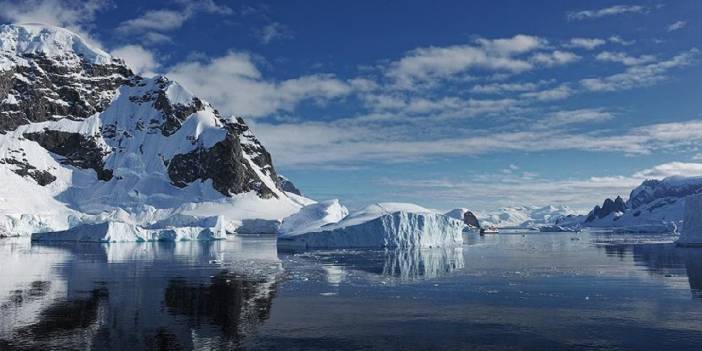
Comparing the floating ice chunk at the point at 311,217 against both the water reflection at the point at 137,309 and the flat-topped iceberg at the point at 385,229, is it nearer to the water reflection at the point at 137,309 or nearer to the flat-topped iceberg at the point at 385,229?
the flat-topped iceberg at the point at 385,229

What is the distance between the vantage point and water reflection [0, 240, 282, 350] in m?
21.4

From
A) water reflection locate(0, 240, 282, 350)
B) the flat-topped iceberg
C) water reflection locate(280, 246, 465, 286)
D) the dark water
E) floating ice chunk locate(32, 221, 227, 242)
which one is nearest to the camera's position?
water reflection locate(0, 240, 282, 350)

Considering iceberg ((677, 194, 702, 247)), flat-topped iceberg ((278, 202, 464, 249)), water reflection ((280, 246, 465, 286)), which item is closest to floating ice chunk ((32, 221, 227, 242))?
flat-topped iceberg ((278, 202, 464, 249))

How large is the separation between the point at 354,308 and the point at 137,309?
384 inches

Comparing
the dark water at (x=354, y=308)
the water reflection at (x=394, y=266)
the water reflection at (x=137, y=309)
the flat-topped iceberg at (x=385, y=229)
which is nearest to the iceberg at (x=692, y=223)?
the flat-topped iceberg at (x=385, y=229)

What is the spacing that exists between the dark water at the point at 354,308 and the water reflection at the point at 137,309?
0.06 metres

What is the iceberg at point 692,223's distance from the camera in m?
74.2

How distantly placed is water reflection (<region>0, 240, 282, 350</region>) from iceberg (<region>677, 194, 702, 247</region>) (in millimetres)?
54060

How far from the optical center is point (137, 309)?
2820 cm

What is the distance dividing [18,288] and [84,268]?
14.9m

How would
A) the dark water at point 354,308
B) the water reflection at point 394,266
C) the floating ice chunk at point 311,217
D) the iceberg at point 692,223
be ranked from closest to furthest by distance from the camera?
the dark water at point 354,308 < the water reflection at point 394,266 < the iceberg at point 692,223 < the floating ice chunk at point 311,217

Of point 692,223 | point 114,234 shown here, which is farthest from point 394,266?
point 114,234

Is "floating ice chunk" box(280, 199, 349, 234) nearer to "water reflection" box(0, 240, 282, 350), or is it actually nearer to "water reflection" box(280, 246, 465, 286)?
"water reflection" box(280, 246, 465, 286)

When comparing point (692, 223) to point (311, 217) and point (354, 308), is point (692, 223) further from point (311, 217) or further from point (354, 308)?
point (354, 308)
